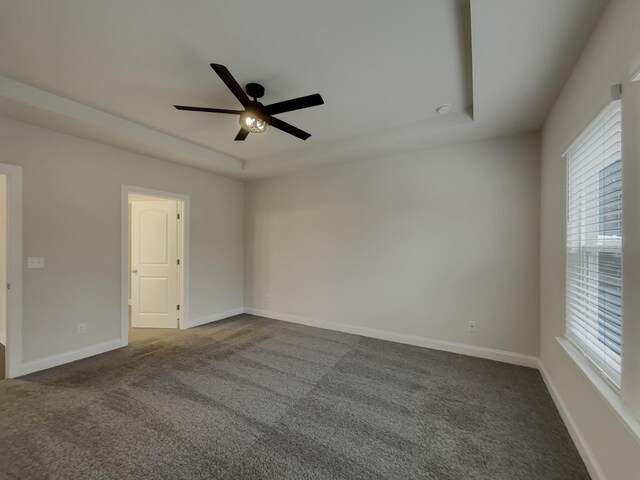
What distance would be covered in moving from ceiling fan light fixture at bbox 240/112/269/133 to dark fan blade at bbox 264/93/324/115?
0.48 feet

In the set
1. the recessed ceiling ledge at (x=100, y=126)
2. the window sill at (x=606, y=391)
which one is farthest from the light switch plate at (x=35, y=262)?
the window sill at (x=606, y=391)

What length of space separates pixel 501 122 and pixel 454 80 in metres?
0.84

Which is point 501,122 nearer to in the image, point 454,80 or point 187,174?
point 454,80

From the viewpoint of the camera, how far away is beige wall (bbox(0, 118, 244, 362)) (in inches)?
108

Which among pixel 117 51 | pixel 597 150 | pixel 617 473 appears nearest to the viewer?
pixel 617 473

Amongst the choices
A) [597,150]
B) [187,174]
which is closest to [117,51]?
[187,174]

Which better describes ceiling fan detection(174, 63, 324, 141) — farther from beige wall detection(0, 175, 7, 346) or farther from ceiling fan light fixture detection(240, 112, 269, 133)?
beige wall detection(0, 175, 7, 346)

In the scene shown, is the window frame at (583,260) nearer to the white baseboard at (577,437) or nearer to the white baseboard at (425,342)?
the white baseboard at (577,437)

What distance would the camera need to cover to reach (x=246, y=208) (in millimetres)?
5109

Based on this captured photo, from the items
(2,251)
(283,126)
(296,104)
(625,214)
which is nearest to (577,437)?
(625,214)

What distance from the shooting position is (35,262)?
9.11ft

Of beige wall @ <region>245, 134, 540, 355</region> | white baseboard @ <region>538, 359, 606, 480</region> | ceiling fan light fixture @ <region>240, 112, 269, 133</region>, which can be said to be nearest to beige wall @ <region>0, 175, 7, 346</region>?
ceiling fan light fixture @ <region>240, 112, 269, 133</region>

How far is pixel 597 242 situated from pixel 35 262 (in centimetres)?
480

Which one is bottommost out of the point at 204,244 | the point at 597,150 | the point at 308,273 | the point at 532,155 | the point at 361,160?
the point at 308,273
